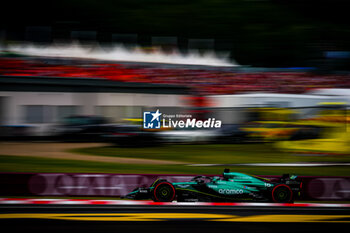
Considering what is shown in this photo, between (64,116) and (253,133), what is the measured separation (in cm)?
658

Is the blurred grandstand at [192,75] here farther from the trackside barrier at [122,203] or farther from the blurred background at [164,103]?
the trackside barrier at [122,203]

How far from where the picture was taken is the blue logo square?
12500 mm

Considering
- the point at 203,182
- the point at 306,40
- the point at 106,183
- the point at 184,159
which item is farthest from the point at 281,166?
the point at 306,40

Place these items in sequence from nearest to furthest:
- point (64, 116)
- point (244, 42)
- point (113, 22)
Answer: point (64, 116) < point (244, 42) < point (113, 22)

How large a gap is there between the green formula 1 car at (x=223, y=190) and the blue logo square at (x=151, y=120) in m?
4.51

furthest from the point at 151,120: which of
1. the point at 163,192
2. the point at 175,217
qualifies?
the point at 175,217

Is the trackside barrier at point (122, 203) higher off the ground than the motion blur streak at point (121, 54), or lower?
lower

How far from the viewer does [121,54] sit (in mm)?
15297

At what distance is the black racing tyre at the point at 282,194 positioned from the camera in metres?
8.24

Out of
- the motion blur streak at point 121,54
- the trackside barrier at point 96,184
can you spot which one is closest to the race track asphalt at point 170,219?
the trackside barrier at point 96,184

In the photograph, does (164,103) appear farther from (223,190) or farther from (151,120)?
(223,190)

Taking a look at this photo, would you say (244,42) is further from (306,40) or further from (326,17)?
(326,17)

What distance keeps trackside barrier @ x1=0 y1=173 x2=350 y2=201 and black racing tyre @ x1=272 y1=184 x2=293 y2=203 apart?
712 mm

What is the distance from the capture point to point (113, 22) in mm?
18969
